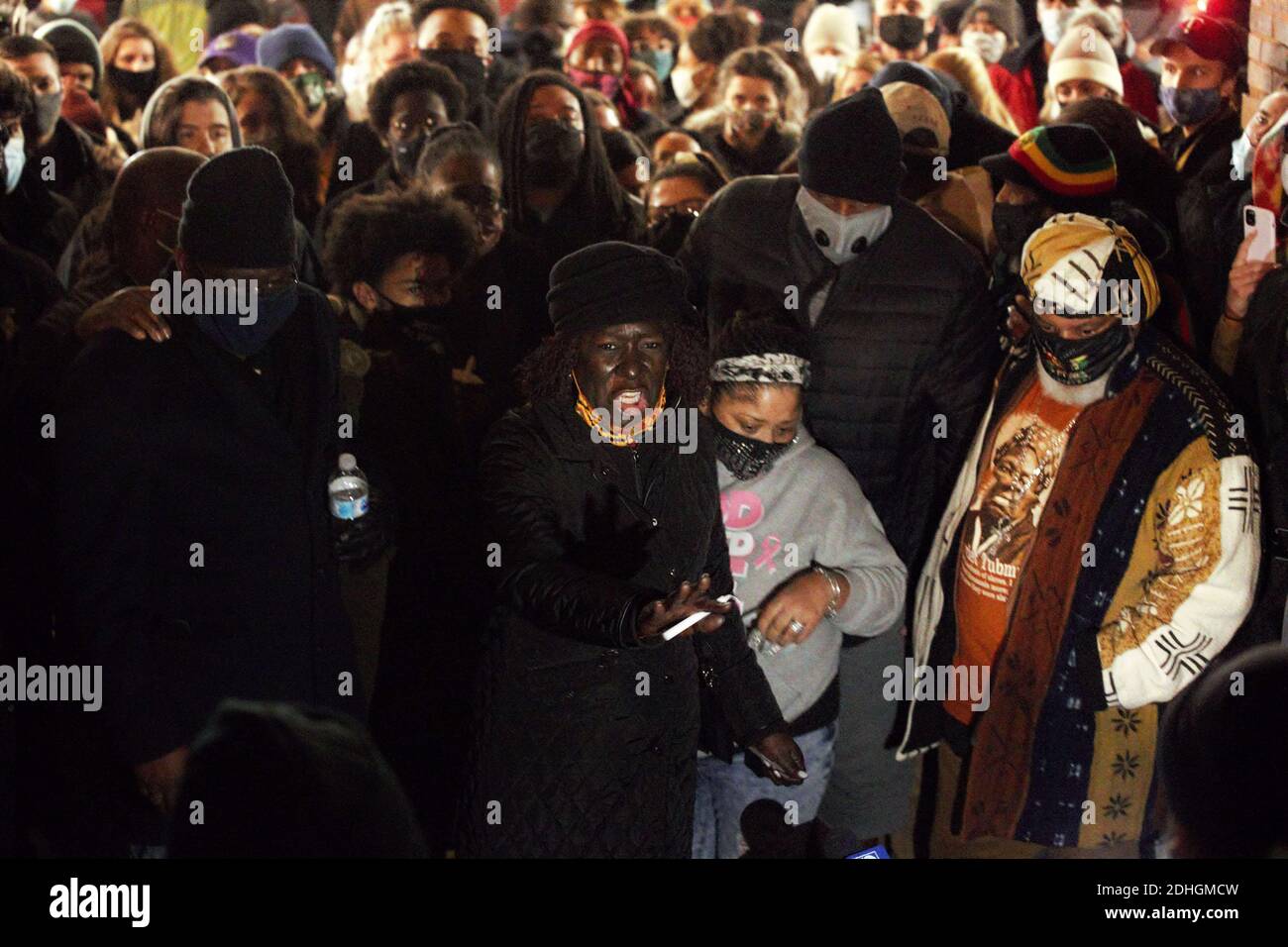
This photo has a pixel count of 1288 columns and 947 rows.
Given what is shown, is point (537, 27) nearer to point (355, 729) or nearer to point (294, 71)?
point (294, 71)

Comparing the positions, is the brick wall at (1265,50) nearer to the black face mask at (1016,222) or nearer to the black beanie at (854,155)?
the black face mask at (1016,222)

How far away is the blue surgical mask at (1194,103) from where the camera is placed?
6.84 meters

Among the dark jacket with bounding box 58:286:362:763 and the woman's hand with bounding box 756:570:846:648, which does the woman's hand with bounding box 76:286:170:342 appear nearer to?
the dark jacket with bounding box 58:286:362:763

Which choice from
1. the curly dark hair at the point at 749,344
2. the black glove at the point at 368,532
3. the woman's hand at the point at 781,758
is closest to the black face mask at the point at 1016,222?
the curly dark hair at the point at 749,344

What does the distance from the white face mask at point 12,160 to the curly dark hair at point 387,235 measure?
1.02 metres

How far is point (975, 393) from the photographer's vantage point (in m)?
5.23

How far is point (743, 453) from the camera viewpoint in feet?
14.7

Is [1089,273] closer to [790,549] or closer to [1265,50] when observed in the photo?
[790,549]

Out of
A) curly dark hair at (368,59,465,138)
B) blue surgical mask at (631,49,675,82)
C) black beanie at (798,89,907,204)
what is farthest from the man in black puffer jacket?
blue surgical mask at (631,49,675,82)

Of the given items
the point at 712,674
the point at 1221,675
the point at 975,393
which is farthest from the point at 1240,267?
the point at 1221,675

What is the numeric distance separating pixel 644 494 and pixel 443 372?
56.3 inches

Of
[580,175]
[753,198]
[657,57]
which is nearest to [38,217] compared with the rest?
[580,175]

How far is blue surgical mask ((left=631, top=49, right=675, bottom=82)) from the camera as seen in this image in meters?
10.7

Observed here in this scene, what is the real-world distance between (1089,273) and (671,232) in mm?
2152
